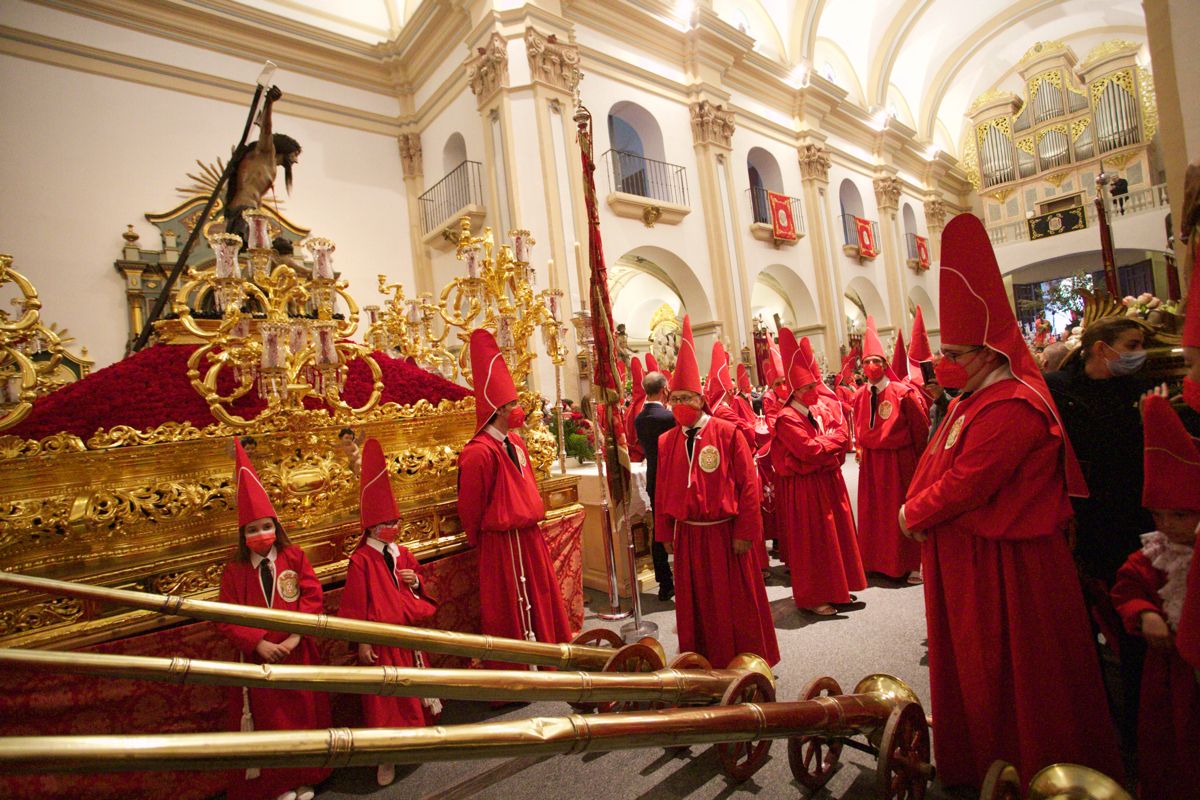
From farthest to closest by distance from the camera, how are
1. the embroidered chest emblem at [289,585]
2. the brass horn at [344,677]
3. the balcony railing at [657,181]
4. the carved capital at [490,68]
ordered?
the balcony railing at [657,181] < the carved capital at [490,68] < the embroidered chest emblem at [289,585] < the brass horn at [344,677]

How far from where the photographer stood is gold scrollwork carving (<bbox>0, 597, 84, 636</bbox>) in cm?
210

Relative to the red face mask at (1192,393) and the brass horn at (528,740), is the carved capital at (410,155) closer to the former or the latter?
the brass horn at (528,740)

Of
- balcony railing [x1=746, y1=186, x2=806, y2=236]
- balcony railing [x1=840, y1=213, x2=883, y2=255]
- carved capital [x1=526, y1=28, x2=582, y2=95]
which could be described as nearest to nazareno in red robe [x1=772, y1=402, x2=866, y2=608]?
carved capital [x1=526, y1=28, x2=582, y2=95]

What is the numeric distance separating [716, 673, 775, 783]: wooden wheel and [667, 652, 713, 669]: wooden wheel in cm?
19

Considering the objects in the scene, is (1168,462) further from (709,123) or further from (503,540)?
(709,123)

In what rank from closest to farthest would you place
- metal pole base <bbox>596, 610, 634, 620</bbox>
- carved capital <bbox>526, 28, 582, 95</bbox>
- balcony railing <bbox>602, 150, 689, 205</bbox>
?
metal pole base <bbox>596, 610, 634, 620</bbox> → carved capital <bbox>526, 28, 582, 95</bbox> → balcony railing <bbox>602, 150, 689, 205</bbox>

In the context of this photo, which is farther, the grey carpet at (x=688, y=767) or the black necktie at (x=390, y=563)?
the black necktie at (x=390, y=563)

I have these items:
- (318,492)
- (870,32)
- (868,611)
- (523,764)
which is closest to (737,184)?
(870,32)

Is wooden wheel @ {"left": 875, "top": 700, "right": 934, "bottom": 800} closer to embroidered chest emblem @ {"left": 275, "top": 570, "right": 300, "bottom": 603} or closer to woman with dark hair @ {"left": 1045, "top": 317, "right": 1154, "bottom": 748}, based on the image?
woman with dark hair @ {"left": 1045, "top": 317, "right": 1154, "bottom": 748}

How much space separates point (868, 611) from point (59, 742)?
4016 millimetres

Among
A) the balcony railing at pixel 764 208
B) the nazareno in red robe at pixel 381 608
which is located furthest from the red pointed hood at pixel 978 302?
the balcony railing at pixel 764 208

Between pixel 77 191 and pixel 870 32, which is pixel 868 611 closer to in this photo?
pixel 77 191

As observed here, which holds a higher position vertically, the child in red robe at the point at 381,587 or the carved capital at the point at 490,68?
the carved capital at the point at 490,68

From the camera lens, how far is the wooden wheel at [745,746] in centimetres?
186
